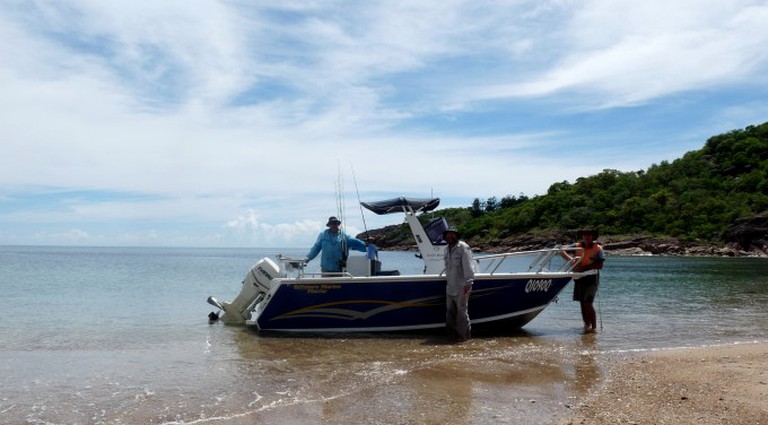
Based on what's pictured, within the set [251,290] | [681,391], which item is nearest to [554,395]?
[681,391]

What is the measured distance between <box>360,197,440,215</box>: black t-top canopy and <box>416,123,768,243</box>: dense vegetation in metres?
58.4

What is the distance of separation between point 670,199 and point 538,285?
84.9 m

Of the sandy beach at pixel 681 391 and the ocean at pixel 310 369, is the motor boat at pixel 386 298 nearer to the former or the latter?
the ocean at pixel 310 369

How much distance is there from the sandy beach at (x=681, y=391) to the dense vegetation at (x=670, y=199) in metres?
62.3

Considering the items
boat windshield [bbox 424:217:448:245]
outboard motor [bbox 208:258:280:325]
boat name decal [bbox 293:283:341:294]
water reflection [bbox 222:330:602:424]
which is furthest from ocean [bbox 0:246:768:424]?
boat windshield [bbox 424:217:448:245]

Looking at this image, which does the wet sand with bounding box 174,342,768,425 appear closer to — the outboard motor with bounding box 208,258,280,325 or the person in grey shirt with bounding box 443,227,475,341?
the person in grey shirt with bounding box 443,227,475,341

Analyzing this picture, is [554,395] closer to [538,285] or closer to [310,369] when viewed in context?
[310,369]

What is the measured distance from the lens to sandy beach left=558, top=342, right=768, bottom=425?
242 inches

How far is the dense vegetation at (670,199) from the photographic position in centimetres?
8031

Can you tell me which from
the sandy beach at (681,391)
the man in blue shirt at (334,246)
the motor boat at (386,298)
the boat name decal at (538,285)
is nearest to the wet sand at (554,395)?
the sandy beach at (681,391)

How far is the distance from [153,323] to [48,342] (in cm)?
356

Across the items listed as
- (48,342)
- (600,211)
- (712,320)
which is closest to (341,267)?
(48,342)

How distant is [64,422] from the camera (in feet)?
21.5

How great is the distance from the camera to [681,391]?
23.5ft
